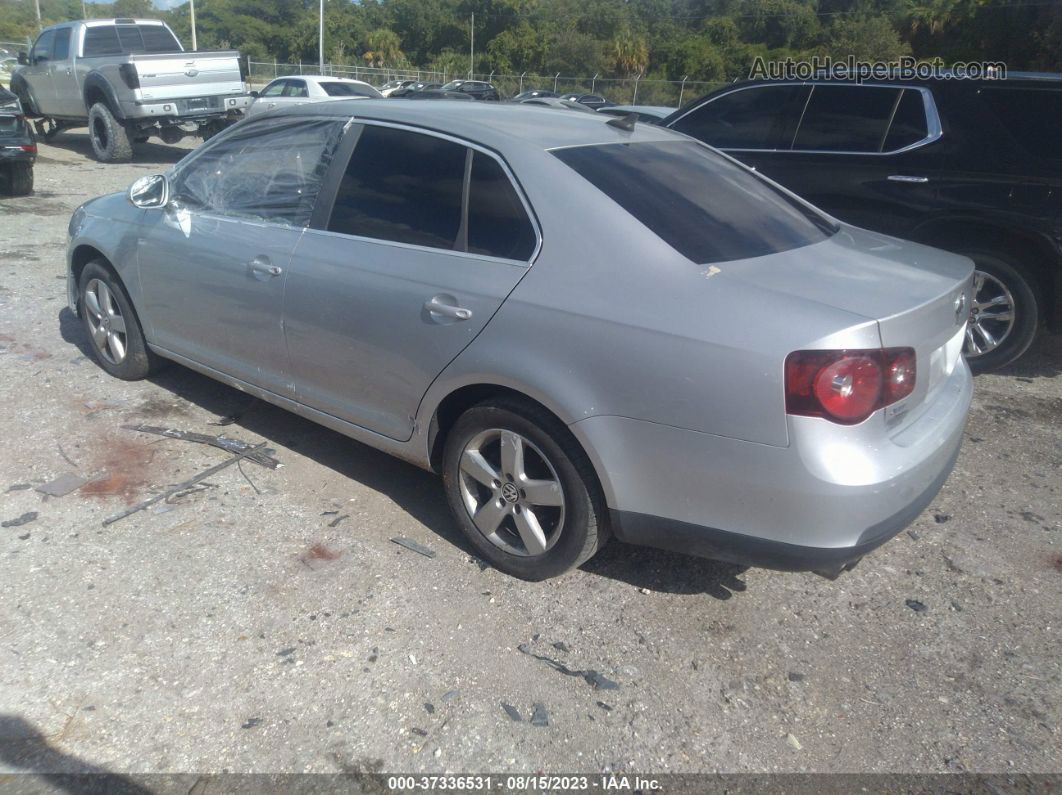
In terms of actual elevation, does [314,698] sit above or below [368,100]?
below

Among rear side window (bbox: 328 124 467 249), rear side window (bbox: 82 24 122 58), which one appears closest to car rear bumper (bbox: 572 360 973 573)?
rear side window (bbox: 328 124 467 249)

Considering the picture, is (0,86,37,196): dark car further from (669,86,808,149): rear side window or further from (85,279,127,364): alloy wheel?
(669,86,808,149): rear side window

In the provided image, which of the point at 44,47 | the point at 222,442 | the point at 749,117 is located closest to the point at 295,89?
the point at 44,47

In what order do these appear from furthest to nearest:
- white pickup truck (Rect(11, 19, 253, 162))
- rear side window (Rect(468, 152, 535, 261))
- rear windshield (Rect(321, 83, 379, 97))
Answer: rear windshield (Rect(321, 83, 379, 97)) < white pickup truck (Rect(11, 19, 253, 162)) < rear side window (Rect(468, 152, 535, 261))

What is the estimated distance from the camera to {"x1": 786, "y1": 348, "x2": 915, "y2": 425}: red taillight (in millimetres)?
2578

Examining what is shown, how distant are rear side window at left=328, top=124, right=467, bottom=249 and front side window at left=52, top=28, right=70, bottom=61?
1377cm

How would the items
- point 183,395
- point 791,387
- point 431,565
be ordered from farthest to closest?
point 183,395 → point 431,565 → point 791,387

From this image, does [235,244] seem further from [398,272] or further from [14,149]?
[14,149]

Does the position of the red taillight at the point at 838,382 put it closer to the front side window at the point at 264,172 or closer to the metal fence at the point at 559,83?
the front side window at the point at 264,172

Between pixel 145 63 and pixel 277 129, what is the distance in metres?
10.9

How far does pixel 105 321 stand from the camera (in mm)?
5156

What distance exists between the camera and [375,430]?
3.76 meters

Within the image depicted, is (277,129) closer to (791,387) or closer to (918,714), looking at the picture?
(791,387)

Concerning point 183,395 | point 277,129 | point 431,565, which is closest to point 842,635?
point 431,565
